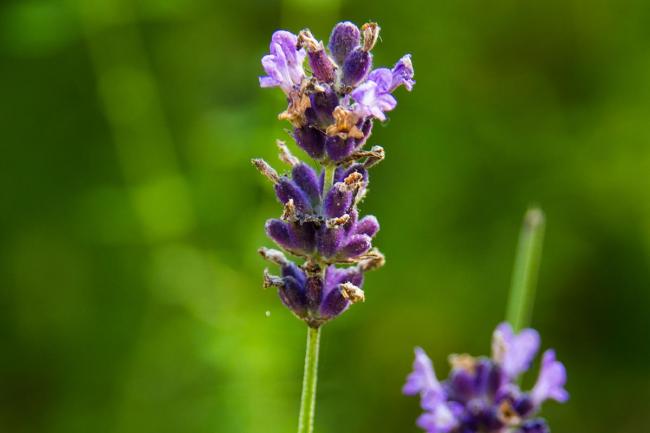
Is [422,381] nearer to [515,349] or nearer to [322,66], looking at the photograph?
[515,349]

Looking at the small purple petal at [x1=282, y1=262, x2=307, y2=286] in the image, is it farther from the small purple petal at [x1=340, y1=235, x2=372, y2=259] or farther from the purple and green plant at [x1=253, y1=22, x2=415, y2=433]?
the small purple petal at [x1=340, y1=235, x2=372, y2=259]

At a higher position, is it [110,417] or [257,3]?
[257,3]

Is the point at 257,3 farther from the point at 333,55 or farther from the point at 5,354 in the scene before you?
the point at 333,55

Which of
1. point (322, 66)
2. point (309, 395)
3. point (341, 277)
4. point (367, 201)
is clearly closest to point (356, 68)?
point (322, 66)

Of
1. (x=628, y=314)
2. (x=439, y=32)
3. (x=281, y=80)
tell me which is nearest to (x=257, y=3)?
(x=439, y=32)

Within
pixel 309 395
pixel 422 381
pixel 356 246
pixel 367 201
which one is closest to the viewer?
pixel 309 395

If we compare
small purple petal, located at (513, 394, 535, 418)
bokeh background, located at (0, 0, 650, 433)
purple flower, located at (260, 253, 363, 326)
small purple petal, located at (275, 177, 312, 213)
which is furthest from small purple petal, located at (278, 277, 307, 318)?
bokeh background, located at (0, 0, 650, 433)
